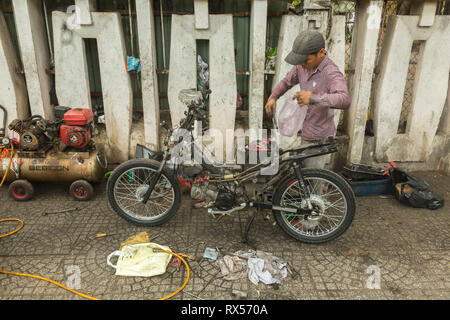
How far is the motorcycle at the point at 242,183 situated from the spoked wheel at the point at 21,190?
1.54m

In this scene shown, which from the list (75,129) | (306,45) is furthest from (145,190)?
(306,45)

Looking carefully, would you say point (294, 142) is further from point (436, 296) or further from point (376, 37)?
point (436, 296)

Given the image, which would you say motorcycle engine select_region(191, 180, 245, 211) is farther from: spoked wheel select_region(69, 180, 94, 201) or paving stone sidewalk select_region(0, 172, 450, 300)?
spoked wheel select_region(69, 180, 94, 201)

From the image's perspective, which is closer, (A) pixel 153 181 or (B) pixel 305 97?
(B) pixel 305 97

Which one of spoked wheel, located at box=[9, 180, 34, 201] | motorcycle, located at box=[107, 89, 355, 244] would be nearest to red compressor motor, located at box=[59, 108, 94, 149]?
spoked wheel, located at box=[9, 180, 34, 201]

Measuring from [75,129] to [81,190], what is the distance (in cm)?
88

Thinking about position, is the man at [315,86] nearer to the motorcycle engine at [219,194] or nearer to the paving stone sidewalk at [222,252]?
the motorcycle engine at [219,194]

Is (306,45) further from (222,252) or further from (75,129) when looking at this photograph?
(75,129)

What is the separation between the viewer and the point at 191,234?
412cm

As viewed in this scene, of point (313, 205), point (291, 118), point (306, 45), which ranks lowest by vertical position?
point (313, 205)

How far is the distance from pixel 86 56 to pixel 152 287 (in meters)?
4.10

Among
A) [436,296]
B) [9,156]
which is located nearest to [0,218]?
[9,156]

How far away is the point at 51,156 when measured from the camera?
4809 millimetres

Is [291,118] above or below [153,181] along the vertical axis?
above
